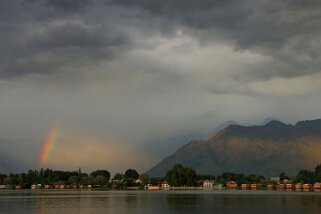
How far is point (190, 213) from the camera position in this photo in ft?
295

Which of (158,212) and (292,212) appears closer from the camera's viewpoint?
(292,212)

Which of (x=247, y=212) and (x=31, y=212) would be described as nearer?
(x=247, y=212)

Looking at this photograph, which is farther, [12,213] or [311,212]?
[12,213]

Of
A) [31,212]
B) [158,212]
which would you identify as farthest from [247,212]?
[31,212]

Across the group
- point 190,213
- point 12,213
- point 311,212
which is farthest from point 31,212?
point 311,212

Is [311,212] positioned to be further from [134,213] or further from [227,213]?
[134,213]

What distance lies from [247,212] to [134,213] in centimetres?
2177

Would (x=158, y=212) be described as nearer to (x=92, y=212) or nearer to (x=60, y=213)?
(x=92, y=212)

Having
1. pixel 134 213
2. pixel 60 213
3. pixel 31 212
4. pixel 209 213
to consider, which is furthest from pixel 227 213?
pixel 31 212

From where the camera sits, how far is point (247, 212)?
8788 centimetres

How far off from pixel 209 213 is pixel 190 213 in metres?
3.82

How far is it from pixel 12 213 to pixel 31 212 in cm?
443

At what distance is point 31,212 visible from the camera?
9456cm

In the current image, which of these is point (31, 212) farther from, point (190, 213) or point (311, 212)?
point (311, 212)
